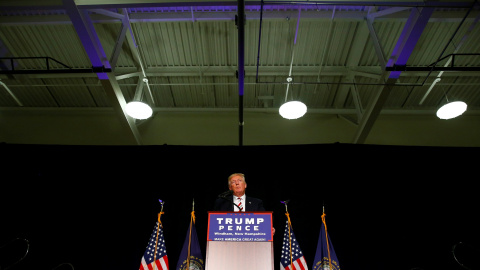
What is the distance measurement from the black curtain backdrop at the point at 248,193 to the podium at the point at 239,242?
1809 millimetres

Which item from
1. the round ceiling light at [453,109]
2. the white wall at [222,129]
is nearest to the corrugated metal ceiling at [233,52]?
the white wall at [222,129]

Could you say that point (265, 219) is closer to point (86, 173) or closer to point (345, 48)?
point (86, 173)

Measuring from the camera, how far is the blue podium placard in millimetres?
2191

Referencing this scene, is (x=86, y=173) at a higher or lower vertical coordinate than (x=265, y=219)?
higher

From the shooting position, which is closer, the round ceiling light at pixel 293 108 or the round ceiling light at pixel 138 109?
the round ceiling light at pixel 293 108

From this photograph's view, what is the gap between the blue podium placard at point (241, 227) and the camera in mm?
2191

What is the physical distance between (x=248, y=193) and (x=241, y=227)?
7.41ft

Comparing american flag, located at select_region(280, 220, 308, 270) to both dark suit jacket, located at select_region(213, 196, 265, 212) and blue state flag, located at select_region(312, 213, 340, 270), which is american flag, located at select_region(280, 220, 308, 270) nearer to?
blue state flag, located at select_region(312, 213, 340, 270)

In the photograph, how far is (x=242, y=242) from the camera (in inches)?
86.0

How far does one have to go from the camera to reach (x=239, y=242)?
2188mm

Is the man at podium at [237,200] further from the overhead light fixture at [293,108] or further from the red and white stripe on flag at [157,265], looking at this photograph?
the overhead light fixture at [293,108]

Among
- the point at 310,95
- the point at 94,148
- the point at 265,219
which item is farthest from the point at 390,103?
the point at 94,148

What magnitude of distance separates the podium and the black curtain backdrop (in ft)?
5.93

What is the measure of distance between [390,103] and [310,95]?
6.73 ft
